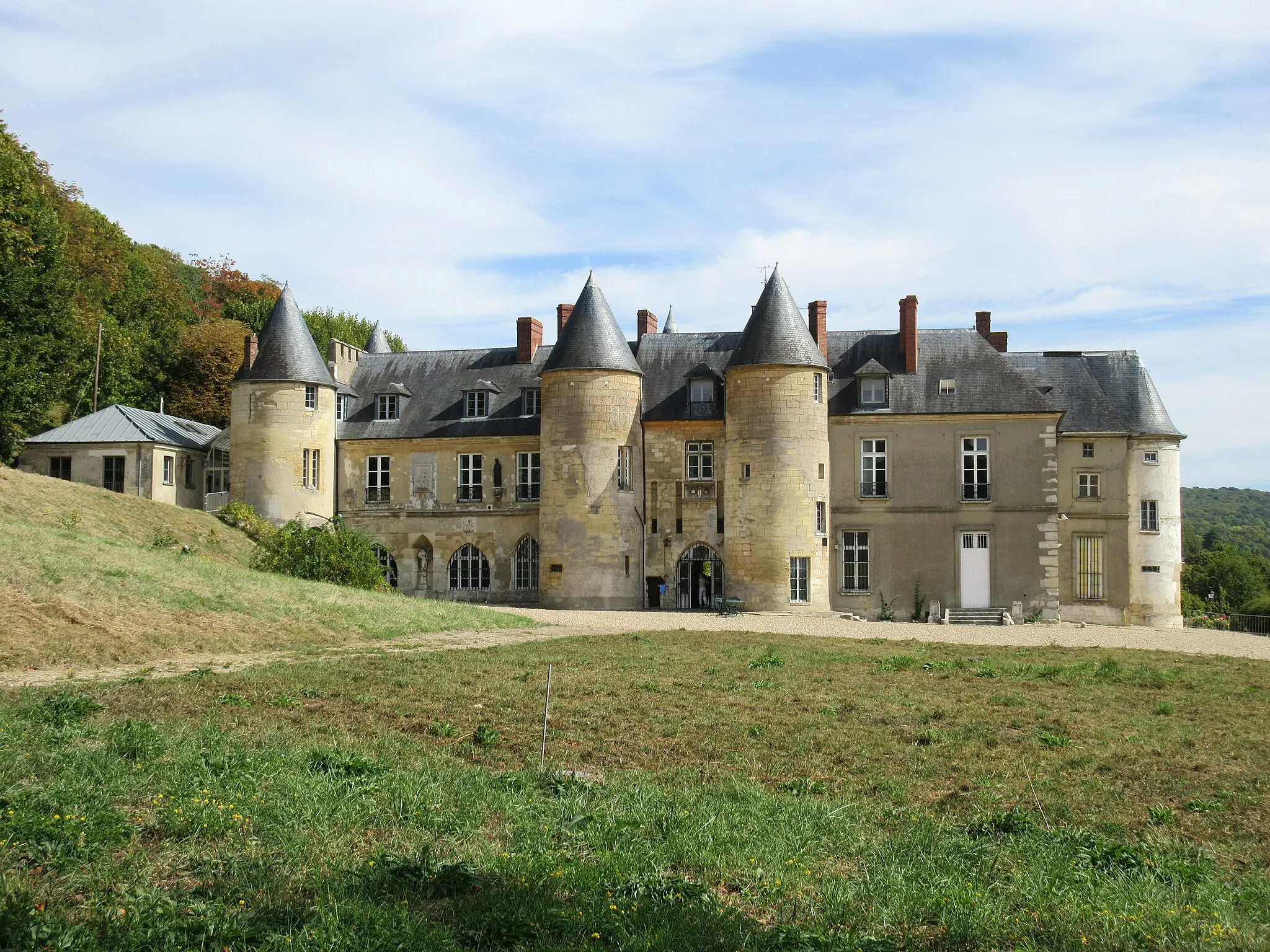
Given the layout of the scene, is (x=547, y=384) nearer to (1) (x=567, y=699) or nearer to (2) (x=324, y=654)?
(2) (x=324, y=654)

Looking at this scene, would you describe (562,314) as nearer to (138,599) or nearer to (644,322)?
(644,322)

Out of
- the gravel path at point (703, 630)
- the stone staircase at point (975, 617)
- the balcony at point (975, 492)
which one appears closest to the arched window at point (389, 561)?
the gravel path at point (703, 630)

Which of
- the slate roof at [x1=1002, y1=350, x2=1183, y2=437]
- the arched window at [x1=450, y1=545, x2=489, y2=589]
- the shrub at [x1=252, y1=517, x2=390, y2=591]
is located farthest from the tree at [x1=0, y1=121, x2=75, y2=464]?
the slate roof at [x1=1002, y1=350, x2=1183, y2=437]

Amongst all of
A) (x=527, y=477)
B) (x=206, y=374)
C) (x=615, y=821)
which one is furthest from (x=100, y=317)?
(x=615, y=821)

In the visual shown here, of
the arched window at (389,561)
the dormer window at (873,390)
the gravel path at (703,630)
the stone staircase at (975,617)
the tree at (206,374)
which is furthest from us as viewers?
the tree at (206,374)

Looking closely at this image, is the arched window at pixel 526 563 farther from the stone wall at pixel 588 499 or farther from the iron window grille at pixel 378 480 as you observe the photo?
the iron window grille at pixel 378 480

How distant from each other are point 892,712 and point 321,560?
17.1 meters

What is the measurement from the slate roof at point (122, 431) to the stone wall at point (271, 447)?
2110 mm

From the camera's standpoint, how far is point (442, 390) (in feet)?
125

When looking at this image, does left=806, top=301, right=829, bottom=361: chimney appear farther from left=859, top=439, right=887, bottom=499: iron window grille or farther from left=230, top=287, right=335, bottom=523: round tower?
left=230, top=287, right=335, bottom=523: round tower

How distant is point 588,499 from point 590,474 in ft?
2.26

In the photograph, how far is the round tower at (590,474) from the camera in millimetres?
33031

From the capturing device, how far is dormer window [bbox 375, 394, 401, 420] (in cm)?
3756

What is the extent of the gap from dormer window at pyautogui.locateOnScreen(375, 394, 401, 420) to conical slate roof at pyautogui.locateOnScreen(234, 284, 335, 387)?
86.4 inches
